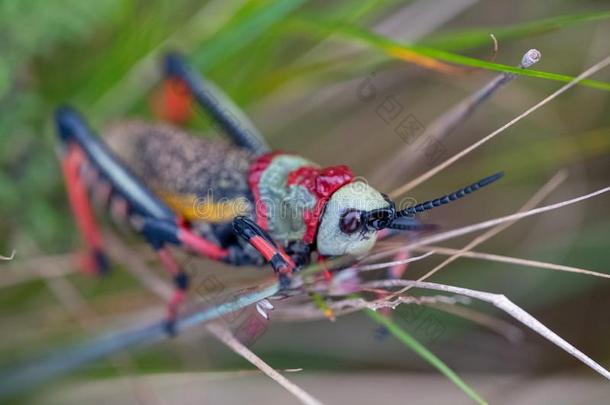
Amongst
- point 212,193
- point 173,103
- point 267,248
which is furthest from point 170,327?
point 173,103

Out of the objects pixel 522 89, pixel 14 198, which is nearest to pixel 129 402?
pixel 14 198

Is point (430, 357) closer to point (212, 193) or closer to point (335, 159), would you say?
point (212, 193)

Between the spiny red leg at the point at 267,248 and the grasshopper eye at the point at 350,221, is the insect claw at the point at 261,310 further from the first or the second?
the grasshopper eye at the point at 350,221

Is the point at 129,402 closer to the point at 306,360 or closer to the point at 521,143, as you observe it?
the point at 306,360

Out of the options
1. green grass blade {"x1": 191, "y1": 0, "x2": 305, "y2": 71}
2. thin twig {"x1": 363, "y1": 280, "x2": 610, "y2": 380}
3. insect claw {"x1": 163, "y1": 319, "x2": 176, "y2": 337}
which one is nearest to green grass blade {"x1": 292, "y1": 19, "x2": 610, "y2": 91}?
green grass blade {"x1": 191, "y1": 0, "x2": 305, "y2": 71}

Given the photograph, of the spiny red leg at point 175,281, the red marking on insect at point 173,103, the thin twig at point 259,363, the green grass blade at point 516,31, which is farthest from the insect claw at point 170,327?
the green grass blade at point 516,31

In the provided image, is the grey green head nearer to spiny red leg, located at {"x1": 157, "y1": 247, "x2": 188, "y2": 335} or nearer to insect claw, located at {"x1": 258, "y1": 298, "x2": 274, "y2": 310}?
insect claw, located at {"x1": 258, "y1": 298, "x2": 274, "y2": 310}
